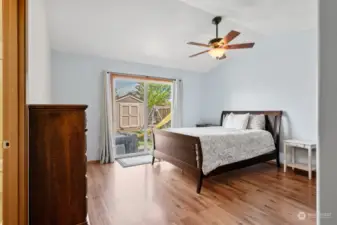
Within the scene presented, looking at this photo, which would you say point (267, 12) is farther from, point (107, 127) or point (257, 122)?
point (107, 127)

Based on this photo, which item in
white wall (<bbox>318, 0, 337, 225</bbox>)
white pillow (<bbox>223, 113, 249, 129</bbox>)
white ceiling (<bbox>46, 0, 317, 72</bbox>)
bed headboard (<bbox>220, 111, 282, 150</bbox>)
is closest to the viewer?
white wall (<bbox>318, 0, 337, 225</bbox>)

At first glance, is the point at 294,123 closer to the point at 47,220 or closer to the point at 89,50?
the point at 47,220

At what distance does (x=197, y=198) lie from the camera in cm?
243

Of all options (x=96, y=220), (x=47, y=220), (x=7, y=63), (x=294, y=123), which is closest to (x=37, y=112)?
(x=7, y=63)

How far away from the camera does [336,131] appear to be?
1.48 feet

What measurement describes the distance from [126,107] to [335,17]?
467cm

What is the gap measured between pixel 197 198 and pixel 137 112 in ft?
10.0

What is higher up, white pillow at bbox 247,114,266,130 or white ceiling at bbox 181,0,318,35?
white ceiling at bbox 181,0,318,35

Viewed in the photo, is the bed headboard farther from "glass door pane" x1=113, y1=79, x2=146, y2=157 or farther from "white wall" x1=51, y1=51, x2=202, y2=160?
"white wall" x1=51, y1=51, x2=202, y2=160

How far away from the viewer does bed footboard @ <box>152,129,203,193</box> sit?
2.69m

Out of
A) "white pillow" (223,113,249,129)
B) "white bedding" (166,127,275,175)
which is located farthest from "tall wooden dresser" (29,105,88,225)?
"white pillow" (223,113,249,129)

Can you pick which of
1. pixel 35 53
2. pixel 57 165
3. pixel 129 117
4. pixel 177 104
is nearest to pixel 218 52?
pixel 177 104

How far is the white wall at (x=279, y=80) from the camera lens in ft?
11.3

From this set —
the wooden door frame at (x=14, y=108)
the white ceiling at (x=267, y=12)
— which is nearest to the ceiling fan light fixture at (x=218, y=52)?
the white ceiling at (x=267, y=12)
